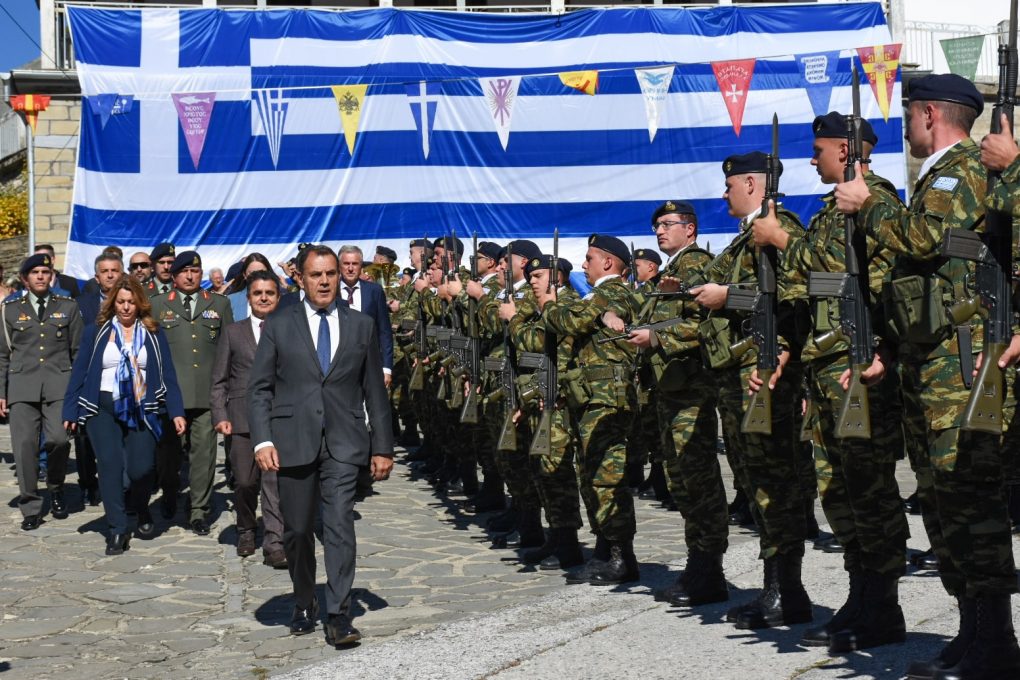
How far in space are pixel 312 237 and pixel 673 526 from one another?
1130 centimetres

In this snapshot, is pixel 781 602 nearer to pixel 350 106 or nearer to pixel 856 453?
pixel 856 453

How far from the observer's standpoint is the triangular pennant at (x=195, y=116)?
19.6 m

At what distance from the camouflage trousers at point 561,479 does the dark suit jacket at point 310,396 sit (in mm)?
1674

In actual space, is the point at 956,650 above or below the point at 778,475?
below

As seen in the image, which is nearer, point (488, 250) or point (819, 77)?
point (488, 250)

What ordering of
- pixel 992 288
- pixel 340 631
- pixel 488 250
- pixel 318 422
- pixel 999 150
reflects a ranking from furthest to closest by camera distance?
pixel 488 250 → pixel 318 422 → pixel 340 631 → pixel 992 288 → pixel 999 150

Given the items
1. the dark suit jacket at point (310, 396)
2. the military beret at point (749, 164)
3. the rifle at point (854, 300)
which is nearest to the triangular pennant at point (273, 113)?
the dark suit jacket at point (310, 396)

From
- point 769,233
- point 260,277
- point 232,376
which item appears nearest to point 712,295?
point 769,233

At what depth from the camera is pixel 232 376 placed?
32.1 ft

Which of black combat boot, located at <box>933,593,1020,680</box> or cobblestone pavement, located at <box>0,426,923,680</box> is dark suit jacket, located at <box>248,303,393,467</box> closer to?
cobblestone pavement, located at <box>0,426,923,680</box>

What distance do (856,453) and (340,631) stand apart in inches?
109

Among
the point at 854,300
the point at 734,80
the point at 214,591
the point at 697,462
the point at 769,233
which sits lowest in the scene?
the point at 214,591

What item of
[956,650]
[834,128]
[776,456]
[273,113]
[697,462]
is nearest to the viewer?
[956,650]

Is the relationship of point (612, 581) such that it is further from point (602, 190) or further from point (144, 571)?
point (602, 190)
